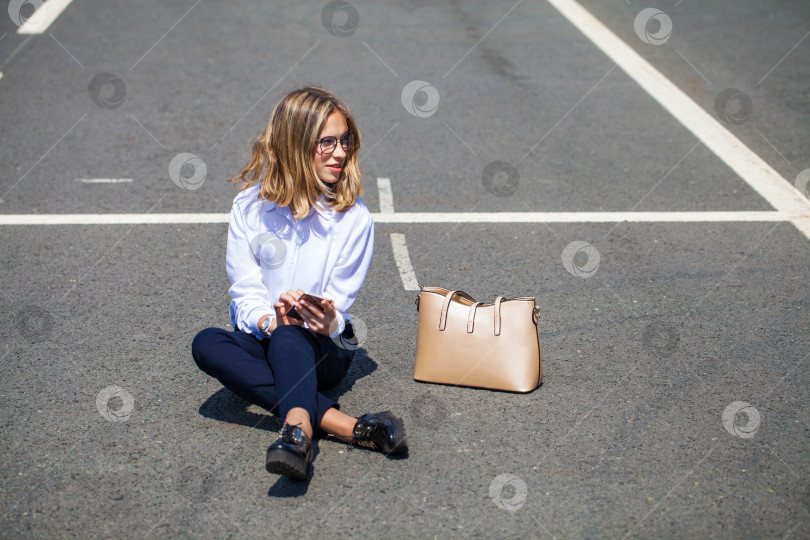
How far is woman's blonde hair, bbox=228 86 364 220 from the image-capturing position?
3.95 metres

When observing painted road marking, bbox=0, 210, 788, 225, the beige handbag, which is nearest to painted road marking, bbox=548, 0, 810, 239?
painted road marking, bbox=0, 210, 788, 225

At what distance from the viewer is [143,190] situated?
6.58 metres

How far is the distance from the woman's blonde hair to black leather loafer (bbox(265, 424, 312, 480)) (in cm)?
108

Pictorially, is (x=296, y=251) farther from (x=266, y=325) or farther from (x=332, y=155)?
(x=332, y=155)

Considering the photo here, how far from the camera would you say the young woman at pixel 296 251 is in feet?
12.4

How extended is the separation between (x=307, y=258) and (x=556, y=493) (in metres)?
1.55

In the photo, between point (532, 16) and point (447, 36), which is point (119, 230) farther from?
point (532, 16)

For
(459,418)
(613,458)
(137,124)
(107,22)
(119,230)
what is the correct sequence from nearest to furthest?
(613,458) → (459,418) → (119,230) → (137,124) → (107,22)

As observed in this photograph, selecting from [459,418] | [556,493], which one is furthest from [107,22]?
[556,493]

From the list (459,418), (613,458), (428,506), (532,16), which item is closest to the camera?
(428,506)

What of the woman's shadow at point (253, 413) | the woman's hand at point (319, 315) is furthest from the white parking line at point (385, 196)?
the woman's hand at point (319, 315)

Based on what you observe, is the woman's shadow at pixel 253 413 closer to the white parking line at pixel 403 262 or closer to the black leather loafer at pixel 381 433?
the black leather loafer at pixel 381 433

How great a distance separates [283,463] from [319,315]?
0.76 metres

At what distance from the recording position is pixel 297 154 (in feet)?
13.0
